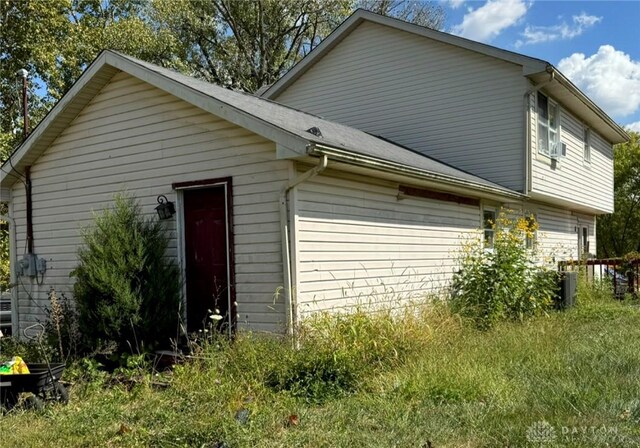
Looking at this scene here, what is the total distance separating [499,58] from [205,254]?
8.72 m

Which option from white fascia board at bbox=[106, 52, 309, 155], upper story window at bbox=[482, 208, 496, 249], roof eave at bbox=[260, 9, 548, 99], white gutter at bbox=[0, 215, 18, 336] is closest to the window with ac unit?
roof eave at bbox=[260, 9, 548, 99]

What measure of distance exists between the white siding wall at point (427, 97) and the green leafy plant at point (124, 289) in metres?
8.48

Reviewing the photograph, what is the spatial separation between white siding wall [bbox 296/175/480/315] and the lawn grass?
37.9 inches

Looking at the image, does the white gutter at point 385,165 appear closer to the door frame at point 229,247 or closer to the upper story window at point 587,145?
the door frame at point 229,247

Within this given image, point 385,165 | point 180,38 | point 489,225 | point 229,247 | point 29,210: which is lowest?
point 229,247

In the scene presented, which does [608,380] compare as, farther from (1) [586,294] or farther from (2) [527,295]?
(1) [586,294]

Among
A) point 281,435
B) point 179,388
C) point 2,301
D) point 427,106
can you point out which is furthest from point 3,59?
point 281,435

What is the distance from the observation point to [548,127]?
13.4 metres

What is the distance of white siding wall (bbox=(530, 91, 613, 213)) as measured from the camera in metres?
12.8

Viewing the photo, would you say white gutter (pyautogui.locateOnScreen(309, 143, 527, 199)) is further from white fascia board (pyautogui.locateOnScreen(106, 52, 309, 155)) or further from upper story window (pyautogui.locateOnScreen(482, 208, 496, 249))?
upper story window (pyautogui.locateOnScreen(482, 208, 496, 249))

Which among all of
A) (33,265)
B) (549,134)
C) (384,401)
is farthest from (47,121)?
(549,134)

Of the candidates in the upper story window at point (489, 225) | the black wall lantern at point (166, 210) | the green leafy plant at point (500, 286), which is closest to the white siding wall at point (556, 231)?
the upper story window at point (489, 225)

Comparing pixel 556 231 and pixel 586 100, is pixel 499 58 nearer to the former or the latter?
pixel 586 100

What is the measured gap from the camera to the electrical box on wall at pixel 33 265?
9.14 meters
